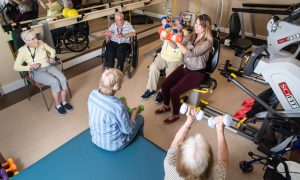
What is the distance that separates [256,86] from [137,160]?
2.50 meters

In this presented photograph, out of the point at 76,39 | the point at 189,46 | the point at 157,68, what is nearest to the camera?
Result: the point at 189,46

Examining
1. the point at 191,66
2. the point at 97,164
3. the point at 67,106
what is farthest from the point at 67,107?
the point at 191,66

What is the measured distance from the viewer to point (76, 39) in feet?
13.6

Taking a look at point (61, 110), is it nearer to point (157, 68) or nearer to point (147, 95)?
point (147, 95)

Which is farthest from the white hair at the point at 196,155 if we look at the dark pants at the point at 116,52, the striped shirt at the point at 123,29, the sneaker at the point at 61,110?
the striped shirt at the point at 123,29

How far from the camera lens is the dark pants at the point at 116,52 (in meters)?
3.29

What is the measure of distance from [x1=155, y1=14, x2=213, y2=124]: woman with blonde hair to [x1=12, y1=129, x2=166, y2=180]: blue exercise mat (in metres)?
0.86

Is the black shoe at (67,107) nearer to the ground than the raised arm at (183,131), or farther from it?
nearer to the ground

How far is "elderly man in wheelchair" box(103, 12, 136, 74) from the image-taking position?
3299 millimetres

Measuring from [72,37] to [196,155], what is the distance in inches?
151

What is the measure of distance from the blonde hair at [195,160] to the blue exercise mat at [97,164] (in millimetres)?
667

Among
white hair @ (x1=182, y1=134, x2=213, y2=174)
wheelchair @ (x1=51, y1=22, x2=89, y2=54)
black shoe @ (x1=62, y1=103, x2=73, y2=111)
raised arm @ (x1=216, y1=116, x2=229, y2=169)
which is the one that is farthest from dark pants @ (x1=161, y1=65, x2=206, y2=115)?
wheelchair @ (x1=51, y1=22, x2=89, y2=54)

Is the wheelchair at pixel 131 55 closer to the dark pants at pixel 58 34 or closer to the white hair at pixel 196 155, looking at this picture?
the dark pants at pixel 58 34

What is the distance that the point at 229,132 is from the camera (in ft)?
8.14
